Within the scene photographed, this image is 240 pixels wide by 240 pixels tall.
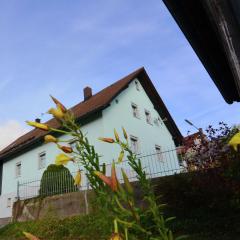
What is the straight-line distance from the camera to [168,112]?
2733 centimetres

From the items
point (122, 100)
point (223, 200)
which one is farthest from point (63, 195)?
point (122, 100)

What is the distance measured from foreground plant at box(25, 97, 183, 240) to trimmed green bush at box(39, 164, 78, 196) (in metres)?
12.5

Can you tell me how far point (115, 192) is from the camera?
48.9 inches

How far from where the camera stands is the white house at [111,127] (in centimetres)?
1975

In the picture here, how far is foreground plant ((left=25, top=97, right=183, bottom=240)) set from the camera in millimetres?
1193

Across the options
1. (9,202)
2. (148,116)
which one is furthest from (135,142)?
(9,202)

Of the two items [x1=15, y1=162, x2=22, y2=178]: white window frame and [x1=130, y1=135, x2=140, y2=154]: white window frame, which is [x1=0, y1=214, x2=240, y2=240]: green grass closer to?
[x1=130, y1=135, x2=140, y2=154]: white window frame

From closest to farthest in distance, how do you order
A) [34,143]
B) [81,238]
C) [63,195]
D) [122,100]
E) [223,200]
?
[223,200]
[81,238]
[63,195]
[122,100]
[34,143]

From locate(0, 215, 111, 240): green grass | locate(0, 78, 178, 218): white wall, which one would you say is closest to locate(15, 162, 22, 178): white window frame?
locate(0, 78, 178, 218): white wall

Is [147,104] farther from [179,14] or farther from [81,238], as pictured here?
[179,14]

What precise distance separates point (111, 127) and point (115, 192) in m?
18.8

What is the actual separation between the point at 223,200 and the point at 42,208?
789 cm

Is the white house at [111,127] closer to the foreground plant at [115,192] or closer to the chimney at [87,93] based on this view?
the chimney at [87,93]

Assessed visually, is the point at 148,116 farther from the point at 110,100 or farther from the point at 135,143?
the point at 110,100
